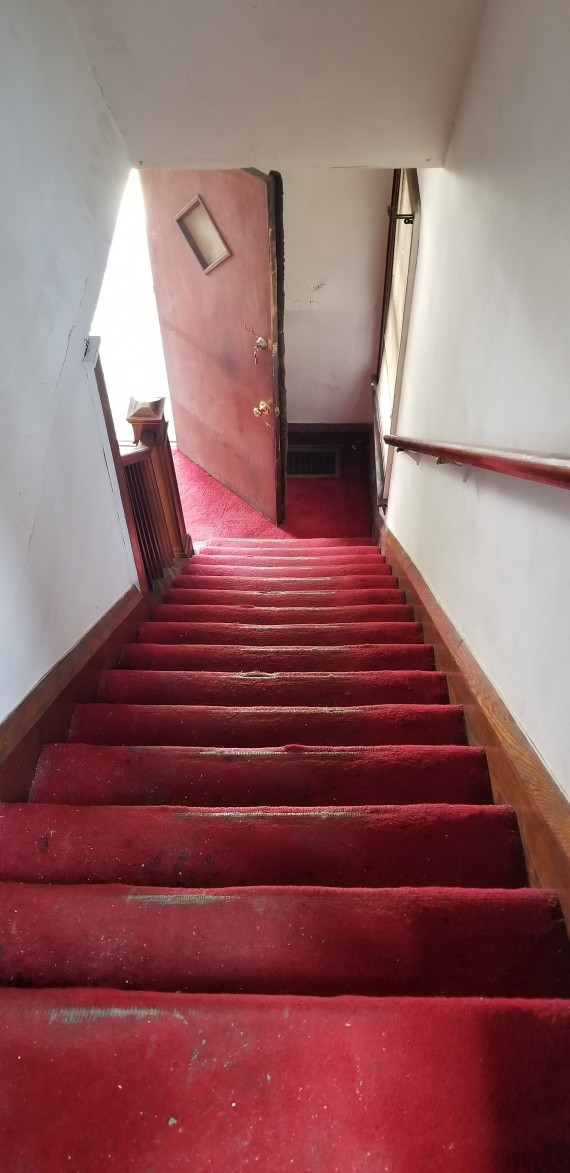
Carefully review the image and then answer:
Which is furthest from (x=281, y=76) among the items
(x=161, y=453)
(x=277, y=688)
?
(x=277, y=688)

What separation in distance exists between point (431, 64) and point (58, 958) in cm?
234

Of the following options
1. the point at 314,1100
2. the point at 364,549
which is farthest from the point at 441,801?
the point at 364,549

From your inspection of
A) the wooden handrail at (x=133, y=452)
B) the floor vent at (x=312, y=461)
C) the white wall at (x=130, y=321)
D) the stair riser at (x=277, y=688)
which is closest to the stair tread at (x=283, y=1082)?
the stair riser at (x=277, y=688)

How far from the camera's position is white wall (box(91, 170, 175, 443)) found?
13.9ft

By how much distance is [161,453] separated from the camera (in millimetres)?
2377

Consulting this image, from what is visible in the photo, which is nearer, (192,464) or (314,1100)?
(314,1100)

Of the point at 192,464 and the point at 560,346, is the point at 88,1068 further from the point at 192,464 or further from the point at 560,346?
the point at 192,464

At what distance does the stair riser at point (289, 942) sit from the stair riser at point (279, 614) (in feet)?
4.09

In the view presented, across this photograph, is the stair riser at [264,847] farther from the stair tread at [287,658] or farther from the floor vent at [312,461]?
the floor vent at [312,461]

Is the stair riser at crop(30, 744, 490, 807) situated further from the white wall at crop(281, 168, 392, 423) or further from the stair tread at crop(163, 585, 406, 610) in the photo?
the white wall at crop(281, 168, 392, 423)

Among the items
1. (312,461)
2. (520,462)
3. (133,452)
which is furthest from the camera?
(312,461)

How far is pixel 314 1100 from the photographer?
0.63 metres

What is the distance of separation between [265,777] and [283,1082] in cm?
53

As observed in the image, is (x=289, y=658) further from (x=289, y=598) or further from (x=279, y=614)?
(x=289, y=598)
